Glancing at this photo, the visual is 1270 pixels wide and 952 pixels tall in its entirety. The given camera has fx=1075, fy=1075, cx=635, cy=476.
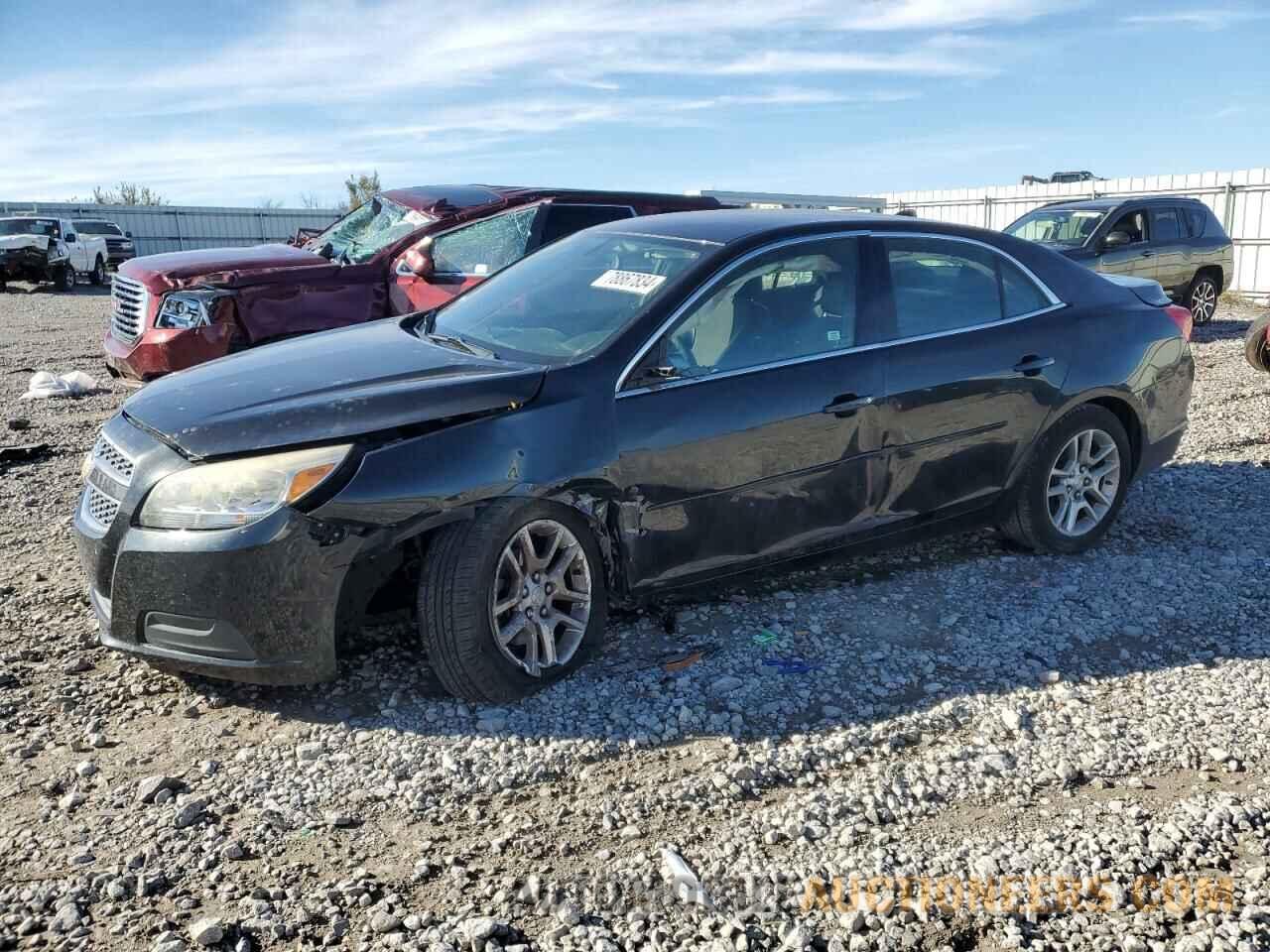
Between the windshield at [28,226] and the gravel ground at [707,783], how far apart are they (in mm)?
24945

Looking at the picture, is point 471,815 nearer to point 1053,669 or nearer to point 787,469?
point 787,469

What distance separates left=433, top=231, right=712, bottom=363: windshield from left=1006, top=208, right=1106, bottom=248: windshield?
32.5 feet

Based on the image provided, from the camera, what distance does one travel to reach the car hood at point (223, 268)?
7.55 metres

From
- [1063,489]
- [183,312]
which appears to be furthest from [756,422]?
[183,312]

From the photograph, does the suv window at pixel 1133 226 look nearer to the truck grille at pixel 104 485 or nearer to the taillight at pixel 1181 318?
the taillight at pixel 1181 318

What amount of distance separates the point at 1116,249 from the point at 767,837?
40.5ft

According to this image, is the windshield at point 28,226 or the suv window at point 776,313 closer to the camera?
the suv window at point 776,313

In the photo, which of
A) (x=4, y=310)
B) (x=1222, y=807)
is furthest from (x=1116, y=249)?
(x=4, y=310)

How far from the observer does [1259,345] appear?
32.4ft

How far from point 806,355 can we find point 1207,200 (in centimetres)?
2197

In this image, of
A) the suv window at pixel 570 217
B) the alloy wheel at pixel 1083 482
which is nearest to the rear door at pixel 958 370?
the alloy wheel at pixel 1083 482

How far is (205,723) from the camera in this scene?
3.67m

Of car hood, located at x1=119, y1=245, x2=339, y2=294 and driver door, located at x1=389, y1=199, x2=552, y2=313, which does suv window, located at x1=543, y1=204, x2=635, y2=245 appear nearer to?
driver door, located at x1=389, y1=199, x2=552, y2=313

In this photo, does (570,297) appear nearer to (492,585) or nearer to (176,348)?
(492,585)
